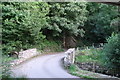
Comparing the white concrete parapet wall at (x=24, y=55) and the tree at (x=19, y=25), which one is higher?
the tree at (x=19, y=25)

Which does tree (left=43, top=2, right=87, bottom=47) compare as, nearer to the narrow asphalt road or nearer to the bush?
the narrow asphalt road

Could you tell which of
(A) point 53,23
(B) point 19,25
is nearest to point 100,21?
(A) point 53,23

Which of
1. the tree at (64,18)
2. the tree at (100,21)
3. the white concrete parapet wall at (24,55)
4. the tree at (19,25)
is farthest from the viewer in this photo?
the tree at (100,21)

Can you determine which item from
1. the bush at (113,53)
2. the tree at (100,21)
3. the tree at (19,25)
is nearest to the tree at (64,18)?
the tree at (100,21)

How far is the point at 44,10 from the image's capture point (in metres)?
14.0

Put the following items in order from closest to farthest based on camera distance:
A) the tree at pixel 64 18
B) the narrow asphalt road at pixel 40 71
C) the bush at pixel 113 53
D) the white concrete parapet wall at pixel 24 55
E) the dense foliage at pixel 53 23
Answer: the narrow asphalt road at pixel 40 71, the bush at pixel 113 53, the white concrete parapet wall at pixel 24 55, the dense foliage at pixel 53 23, the tree at pixel 64 18

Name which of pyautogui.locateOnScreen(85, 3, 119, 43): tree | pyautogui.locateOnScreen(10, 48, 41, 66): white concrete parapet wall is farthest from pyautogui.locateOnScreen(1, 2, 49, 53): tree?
pyautogui.locateOnScreen(85, 3, 119, 43): tree

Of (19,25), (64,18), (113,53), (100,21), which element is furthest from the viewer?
(100,21)

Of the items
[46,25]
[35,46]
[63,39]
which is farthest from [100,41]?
[35,46]

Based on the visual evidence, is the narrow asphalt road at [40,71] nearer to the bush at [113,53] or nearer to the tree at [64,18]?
the bush at [113,53]

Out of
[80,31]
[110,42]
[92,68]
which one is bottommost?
[92,68]

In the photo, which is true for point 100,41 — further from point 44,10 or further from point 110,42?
point 110,42

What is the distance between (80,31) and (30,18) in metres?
6.63

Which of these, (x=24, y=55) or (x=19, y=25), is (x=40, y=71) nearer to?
(x=24, y=55)
